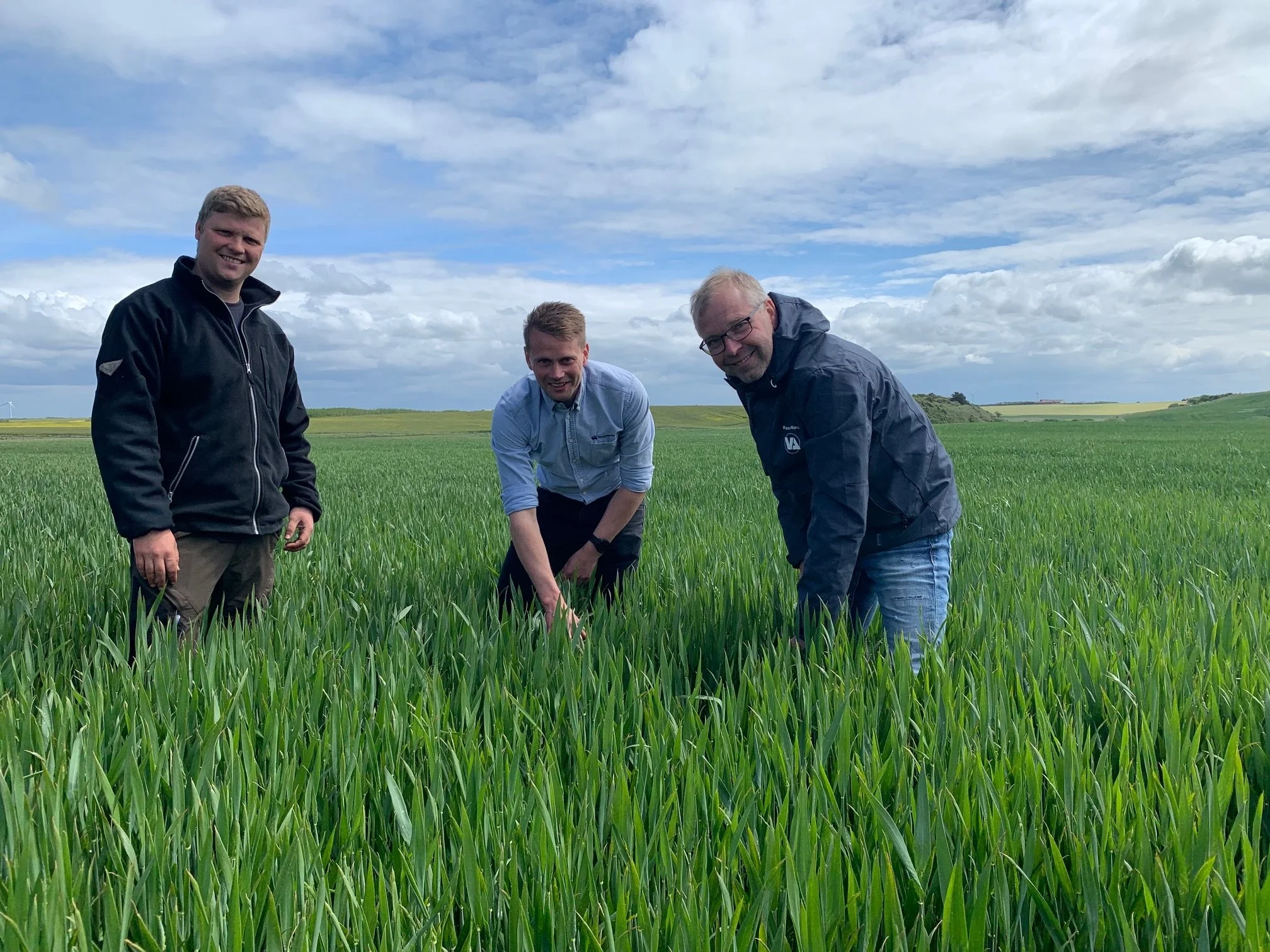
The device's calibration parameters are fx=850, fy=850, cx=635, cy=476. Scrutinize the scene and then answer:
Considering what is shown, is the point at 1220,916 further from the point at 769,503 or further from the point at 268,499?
the point at 769,503

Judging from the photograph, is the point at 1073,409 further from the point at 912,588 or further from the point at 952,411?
the point at 912,588

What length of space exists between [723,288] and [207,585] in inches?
89.0

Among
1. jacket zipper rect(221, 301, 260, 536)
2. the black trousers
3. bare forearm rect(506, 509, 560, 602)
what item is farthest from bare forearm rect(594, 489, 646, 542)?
jacket zipper rect(221, 301, 260, 536)

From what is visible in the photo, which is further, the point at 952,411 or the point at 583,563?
the point at 952,411

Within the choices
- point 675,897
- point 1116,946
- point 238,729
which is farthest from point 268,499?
point 1116,946

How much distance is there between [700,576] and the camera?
4625mm

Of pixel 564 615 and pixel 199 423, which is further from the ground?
pixel 199 423

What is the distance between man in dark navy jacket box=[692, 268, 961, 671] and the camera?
2.70m

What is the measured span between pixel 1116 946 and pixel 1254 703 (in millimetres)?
1316

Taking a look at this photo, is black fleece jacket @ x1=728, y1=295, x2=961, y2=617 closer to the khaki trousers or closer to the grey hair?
the grey hair

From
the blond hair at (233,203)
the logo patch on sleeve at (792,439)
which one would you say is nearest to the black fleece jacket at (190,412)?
the blond hair at (233,203)

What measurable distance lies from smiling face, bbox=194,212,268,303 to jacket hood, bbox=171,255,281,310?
3cm

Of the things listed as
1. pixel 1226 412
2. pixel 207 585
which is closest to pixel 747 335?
pixel 207 585

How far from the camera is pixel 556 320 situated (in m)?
3.50
